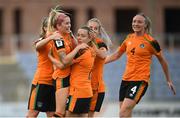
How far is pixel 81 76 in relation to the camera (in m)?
11.0

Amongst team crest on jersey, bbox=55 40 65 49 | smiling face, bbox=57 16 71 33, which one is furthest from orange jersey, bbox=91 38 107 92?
team crest on jersey, bbox=55 40 65 49

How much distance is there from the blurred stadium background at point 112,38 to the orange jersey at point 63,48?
11.3 meters

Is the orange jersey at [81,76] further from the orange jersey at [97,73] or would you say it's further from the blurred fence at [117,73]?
the blurred fence at [117,73]

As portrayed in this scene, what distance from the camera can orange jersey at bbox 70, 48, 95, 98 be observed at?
11008 mm

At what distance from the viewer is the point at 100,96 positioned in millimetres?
12234

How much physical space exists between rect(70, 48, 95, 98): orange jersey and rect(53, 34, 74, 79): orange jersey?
4.4 inches

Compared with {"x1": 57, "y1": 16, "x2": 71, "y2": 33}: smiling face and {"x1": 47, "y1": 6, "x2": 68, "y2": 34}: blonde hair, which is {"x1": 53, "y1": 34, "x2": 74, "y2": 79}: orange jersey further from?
{"x1": 47, "y1": 6, "x2": 68, "y2": 34}: blonde hair

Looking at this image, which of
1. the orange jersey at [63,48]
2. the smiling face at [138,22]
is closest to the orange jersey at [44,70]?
the orange jersey at [63,48]

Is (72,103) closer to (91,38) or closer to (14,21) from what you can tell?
(91,38)

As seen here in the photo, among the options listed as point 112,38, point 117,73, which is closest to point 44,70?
point 117,73

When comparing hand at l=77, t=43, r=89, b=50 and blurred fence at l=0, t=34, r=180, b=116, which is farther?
blurred fence at l=0, t=34, r=180, b=116

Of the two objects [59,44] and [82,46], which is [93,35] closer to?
[82,46]

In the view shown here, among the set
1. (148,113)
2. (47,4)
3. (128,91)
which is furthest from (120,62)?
(128,91)

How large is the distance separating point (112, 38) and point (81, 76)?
1881 cm
